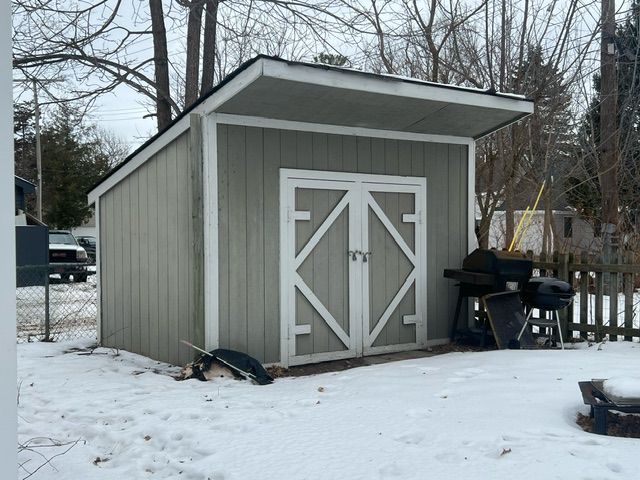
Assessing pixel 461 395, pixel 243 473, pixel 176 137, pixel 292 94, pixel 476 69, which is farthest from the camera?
pixel 476 69

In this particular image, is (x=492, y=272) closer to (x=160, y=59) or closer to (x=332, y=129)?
(x=332, y=129)

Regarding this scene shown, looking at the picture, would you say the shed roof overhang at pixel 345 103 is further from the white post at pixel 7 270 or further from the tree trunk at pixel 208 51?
the tree trunk at pixel 208 51

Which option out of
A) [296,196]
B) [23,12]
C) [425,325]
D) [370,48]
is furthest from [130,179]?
[370,48]

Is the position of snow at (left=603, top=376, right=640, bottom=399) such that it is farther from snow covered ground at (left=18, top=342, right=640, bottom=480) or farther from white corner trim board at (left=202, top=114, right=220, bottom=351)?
white corner trim board at (left=202, top=114, right=220, bottom=351)

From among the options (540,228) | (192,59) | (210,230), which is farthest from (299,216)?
(540,228)

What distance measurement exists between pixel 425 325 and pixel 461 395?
257cm

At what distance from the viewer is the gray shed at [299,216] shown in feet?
17.5

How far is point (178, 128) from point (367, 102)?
182cm

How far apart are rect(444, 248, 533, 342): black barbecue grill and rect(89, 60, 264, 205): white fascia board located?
3126mm

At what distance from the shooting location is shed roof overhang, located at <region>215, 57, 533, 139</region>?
4898 mm

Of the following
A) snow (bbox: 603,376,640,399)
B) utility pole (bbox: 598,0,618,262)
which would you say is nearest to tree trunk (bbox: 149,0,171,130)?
utility pole (bbox: 598,0,618,262)

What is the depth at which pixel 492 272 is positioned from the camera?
244 inches

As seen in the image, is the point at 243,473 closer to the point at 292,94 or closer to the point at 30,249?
the point at 292,94

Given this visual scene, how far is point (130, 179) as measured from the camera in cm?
672
